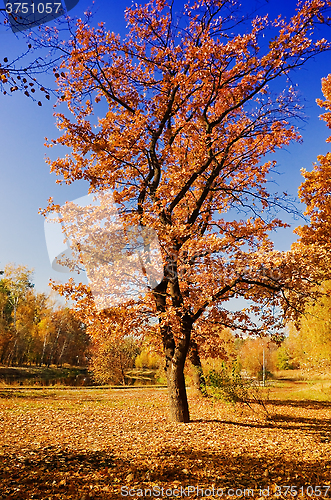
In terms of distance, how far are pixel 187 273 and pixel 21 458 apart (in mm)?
5644

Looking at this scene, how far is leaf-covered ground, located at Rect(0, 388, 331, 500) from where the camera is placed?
442 centimetres

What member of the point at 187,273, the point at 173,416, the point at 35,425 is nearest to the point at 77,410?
the point at 35,425

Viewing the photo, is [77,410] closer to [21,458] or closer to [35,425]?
[35,425]

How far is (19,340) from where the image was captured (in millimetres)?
41562

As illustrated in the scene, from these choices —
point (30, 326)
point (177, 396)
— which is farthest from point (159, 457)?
point (30, 326)

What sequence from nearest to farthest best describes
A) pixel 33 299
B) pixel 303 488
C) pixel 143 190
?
pixel 303 488, pixel 143 190, pixel 33 299

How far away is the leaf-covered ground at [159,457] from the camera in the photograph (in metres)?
4.42

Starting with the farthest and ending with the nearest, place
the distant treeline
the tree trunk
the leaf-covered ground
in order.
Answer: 1. the distant treeline
2. the tree trunk
3. the leaf-covered ground

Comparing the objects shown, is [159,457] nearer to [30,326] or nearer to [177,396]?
[177,396]

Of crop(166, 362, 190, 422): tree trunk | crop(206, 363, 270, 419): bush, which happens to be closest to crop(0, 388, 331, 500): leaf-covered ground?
crop(166, 362, 190, 422): tree trunk

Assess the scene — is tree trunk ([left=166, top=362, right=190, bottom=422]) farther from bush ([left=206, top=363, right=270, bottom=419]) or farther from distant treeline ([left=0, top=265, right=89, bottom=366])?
distant treeline ([left=0, top=265, right=89, bottom=366])

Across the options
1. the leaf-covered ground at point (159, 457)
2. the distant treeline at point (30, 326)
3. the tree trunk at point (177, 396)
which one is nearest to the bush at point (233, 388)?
the leaf-covered ground at point (159, 457)

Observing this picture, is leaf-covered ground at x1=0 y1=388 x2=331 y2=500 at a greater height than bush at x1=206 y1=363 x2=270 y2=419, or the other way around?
bush at x1=206 y1=363 x2=270 y2=419

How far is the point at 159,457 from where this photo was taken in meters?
5.72
